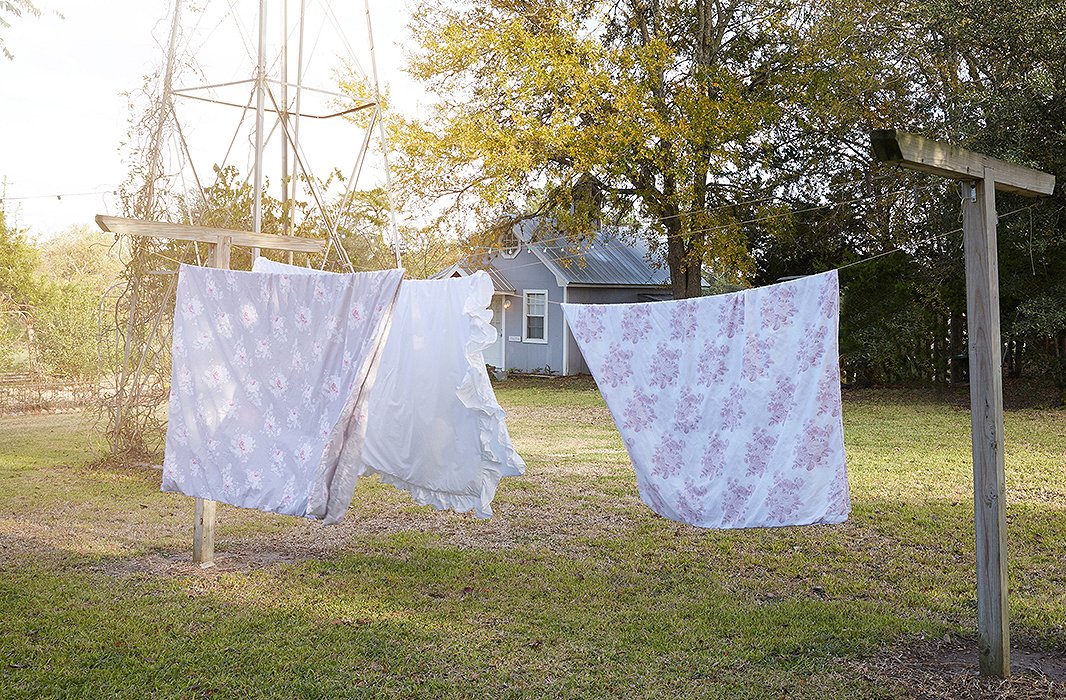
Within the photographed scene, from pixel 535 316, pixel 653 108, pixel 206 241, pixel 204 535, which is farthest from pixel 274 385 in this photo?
pixel 535 316

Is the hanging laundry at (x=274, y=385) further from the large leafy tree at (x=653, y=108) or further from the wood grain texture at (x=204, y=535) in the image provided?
the large leafy tree at (x=653, y=108)

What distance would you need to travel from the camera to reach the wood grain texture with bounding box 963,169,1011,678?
116 inches

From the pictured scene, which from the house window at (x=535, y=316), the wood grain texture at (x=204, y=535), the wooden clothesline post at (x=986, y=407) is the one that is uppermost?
the house window at (x=535, y=316)

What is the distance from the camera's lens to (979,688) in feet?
9.66

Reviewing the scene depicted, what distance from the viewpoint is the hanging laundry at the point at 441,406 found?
12.3 ft

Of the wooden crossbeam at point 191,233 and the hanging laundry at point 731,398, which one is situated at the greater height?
the wooden crossbeam at point 191,233

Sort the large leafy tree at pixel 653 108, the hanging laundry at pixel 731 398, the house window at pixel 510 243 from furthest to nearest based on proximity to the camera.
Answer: the house window at pixel 510 243 → the large leafy tree at pixel 653 108 → the hanging laundry at pixel 731 398

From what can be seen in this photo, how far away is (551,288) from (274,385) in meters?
13.1

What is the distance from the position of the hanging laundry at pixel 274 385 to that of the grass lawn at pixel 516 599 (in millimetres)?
521

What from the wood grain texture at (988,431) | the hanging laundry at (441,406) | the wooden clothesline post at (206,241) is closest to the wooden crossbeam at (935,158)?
the wood grain texture at (988,431)

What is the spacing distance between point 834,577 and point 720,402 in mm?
1188

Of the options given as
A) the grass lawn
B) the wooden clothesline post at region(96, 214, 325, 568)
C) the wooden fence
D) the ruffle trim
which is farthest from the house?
the ruffle trim

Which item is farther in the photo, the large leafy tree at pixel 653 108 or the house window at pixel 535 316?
the house window at pixel 535 316

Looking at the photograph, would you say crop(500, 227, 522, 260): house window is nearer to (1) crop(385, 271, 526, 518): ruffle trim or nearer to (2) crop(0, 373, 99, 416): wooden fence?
(2) crop(0, 373, 99, 416): wooden fence
